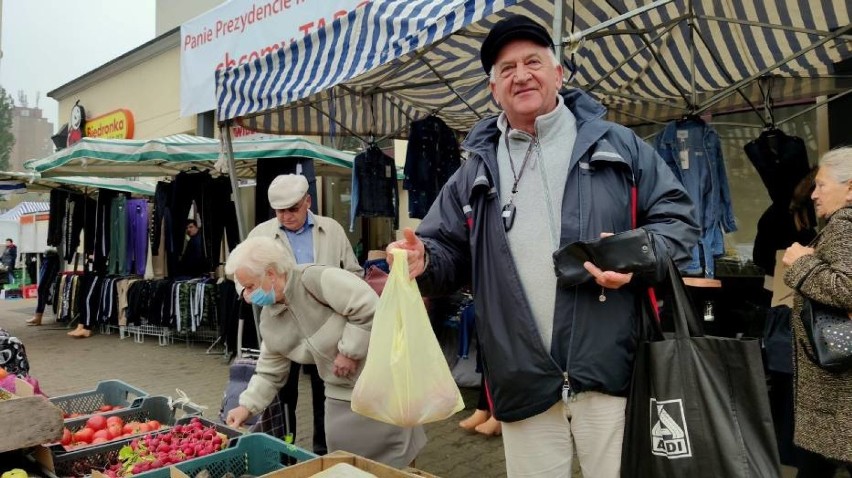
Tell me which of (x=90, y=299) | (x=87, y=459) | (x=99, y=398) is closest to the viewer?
(x=87, y=459)

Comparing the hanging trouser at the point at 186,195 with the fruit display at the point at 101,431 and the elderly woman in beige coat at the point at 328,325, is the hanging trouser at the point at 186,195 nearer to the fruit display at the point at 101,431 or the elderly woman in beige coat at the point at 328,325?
the fruit display at the point at 101,431

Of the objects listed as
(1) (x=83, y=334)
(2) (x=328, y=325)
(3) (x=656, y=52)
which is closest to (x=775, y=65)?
(3) (x=656, y=52)

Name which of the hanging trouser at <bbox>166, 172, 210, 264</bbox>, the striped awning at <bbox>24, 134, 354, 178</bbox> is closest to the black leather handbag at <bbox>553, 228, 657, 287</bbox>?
the striped awning at <bbox>24, 134, 354, 178</bbox>

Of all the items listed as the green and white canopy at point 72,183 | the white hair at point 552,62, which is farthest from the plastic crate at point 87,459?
the green and white canopy at point 72,183

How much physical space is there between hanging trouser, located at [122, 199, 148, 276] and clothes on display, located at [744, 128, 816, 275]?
8.30 m

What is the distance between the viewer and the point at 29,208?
68.7 ft

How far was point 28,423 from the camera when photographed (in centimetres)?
234

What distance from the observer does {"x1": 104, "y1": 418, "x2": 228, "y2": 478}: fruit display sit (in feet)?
7.46

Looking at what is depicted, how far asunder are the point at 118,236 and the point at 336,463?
28.8ft

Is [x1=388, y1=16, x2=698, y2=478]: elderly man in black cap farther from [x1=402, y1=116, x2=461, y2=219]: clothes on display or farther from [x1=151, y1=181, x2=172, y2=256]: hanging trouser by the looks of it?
[x1=151, y1=181, x2=172, y2=256]: hanging trouser

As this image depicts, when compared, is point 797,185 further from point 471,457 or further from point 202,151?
point 202,151

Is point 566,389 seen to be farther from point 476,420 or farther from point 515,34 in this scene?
point 476,420

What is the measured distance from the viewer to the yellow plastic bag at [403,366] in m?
1.71

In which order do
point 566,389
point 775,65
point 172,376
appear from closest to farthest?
1. point 566,389
2. point 775,65
3. point 172,376
